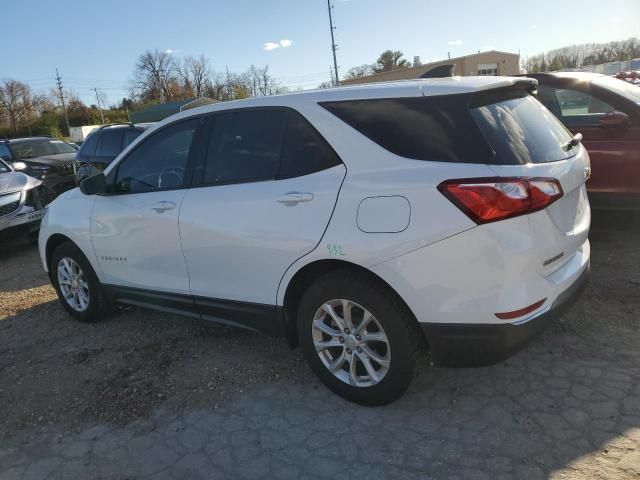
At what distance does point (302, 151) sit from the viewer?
9.87 feet

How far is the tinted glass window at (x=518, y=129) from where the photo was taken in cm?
252

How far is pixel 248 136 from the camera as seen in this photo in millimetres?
3324

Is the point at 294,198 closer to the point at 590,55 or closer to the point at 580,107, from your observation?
the point at 580,107

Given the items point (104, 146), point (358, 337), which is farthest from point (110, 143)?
point (358, 337)

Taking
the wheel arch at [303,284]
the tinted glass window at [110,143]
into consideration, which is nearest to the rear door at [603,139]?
the wheel arch at [303,284]

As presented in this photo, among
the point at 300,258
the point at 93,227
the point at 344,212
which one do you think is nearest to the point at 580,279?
the point at 344,212

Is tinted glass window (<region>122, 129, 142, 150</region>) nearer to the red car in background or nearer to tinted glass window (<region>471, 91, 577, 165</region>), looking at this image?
the red car in background

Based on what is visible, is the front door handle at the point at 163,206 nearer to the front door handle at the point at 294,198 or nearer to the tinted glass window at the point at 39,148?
the front door handle at the point at 294,198

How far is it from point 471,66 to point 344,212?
168 feet

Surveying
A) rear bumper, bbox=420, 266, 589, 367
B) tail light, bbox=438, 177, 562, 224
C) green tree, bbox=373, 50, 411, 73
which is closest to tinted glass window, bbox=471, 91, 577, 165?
tail light, bbox=438, 177, 562, 224

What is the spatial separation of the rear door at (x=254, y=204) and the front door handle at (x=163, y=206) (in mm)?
123

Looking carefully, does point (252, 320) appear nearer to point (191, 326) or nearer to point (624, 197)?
point (191, 326)

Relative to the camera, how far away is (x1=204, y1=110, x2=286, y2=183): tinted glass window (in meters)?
3.16

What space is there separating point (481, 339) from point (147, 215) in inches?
97.5
